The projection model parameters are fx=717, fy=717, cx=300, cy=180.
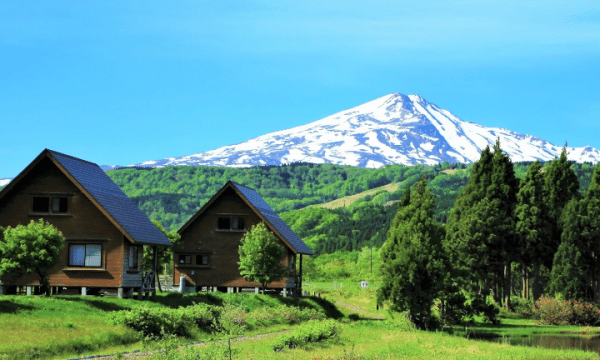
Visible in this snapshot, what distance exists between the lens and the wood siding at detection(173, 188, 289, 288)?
58875 millimetres

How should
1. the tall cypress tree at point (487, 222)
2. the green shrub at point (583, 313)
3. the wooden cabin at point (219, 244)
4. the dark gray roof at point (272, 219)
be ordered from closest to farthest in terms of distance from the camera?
the green shrub at point (583, 313) < the dark gray roof at point (272, 219) < the wooden cabin at point (219, 244) < the tall cypress tree at point (487, 222)

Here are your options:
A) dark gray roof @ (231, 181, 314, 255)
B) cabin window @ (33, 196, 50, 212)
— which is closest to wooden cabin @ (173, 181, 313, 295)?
dark gray roof @ (231, 181, 314, 255)

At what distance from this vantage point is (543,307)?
186 ft

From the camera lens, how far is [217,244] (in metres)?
59.2

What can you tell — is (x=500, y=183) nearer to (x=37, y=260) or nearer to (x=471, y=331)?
(x=471, y=331)

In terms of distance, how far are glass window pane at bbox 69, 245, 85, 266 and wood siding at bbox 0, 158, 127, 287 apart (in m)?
0.25

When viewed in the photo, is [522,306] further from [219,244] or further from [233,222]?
[219,244]

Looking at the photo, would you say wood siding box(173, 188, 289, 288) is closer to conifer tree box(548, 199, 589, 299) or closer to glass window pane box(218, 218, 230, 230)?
glass window pane box(218, 218, 230, 230)

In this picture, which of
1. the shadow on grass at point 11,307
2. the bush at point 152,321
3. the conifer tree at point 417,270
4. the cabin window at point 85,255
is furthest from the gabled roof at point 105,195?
the conifer tree at point 417,270

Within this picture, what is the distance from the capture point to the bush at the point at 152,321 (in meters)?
33.0

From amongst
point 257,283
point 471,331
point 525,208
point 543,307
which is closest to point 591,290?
point 543,307

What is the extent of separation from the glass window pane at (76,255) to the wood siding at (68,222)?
250 millimetres

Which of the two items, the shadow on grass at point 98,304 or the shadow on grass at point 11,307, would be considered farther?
the shadow on grass at point 98,304

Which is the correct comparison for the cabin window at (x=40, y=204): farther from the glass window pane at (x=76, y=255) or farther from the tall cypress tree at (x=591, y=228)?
the tall cypress tree at (x=591, y=228)
